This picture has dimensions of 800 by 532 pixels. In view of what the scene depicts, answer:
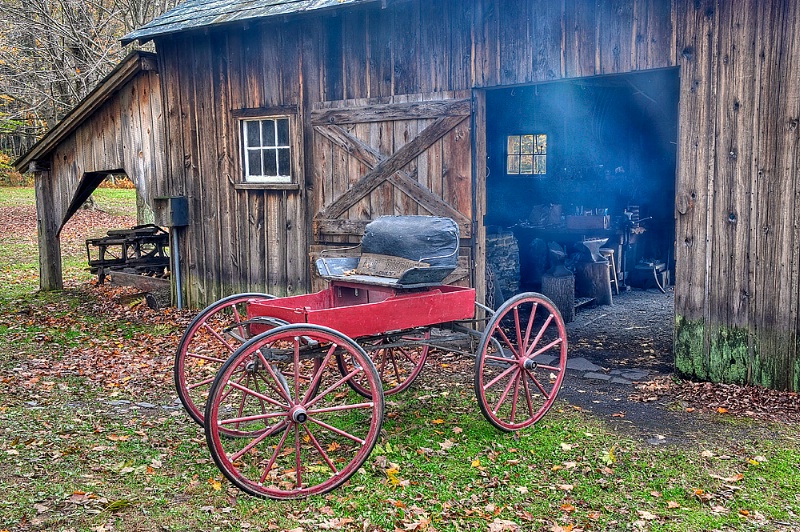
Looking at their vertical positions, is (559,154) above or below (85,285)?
above

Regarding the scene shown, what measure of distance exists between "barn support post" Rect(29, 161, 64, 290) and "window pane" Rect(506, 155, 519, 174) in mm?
7882

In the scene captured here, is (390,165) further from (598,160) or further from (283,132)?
(598,160)

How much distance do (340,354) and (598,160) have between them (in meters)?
9.46

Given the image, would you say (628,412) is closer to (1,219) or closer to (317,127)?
(317,127)

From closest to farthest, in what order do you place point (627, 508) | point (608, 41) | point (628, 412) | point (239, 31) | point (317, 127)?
point (627, 508), point (628, 412), point (608, 41), point (317, 127), point (239, 31)

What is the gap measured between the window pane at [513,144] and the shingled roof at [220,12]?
218 inches

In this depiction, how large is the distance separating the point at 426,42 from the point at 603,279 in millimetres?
4792

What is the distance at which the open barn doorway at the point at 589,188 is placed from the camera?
1094 centimetres

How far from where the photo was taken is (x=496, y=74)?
7465mm

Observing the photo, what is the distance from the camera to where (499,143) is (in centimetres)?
1312

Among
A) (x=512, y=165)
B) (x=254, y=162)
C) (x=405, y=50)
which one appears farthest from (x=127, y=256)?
(x=405, y=50)

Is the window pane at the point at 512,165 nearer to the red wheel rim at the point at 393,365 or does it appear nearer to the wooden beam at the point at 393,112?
the wooden beam at the point at 393,112

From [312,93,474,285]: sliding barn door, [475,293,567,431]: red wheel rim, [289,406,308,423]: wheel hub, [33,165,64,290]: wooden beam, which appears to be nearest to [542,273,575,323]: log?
[312,93,474,285]: sliding barn door

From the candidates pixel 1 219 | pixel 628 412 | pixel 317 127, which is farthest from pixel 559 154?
pixel 1 219
